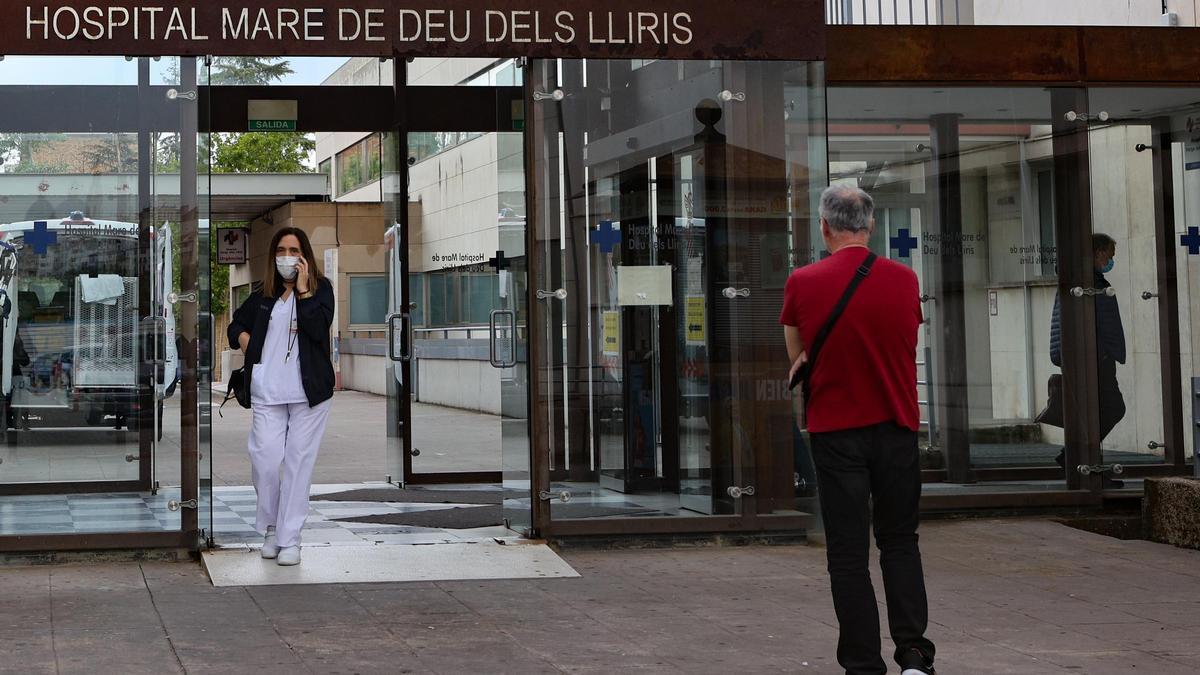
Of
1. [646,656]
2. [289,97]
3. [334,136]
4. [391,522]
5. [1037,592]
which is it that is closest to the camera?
[646,656]

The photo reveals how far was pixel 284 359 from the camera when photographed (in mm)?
7953

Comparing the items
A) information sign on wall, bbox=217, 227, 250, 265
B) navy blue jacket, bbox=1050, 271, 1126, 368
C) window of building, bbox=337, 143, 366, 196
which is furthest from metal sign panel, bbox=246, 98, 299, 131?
window of building, bbox=337, 143, 366, 196

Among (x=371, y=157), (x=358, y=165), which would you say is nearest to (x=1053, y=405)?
(x=371, y=157)

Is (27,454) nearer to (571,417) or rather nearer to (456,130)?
(571,417)

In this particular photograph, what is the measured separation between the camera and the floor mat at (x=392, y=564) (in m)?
7.45

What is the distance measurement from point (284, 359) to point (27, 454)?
1.58 m

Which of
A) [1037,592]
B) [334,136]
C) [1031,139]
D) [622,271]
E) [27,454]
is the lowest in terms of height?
[1037,592]

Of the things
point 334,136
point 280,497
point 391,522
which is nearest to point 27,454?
point 280,497

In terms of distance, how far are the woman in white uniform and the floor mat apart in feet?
0.67

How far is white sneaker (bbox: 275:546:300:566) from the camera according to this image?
772cm

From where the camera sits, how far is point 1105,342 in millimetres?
10039

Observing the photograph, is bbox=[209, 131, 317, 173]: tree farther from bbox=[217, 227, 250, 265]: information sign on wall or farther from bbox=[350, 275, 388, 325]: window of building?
bbox=[217, 227, 250, 265]: information sign on wall

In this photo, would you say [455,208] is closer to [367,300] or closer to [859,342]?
[859,342]

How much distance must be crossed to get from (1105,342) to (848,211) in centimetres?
534
